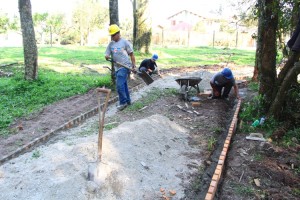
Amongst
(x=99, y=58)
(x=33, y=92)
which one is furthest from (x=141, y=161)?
(x=99, y=58)

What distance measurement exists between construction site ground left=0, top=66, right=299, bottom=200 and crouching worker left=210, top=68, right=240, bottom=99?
4.25ft

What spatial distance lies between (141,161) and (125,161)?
0.89 feet

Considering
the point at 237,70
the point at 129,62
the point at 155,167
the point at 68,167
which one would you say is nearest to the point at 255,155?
the point at 155,167

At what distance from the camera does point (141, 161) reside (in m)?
4.27

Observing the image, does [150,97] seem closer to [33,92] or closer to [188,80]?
[188,80]

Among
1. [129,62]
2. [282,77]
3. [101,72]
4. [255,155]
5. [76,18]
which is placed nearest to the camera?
[255,155]

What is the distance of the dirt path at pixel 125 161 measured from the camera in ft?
11.4

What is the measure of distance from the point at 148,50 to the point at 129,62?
28.9 ft

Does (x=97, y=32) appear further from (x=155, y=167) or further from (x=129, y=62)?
(x=155, y=167)

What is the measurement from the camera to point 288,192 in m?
3.81

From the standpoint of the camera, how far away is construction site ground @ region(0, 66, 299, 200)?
11.7 feet

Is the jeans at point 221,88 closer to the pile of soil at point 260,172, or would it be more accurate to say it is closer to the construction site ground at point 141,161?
the construction site ground at point 141,161

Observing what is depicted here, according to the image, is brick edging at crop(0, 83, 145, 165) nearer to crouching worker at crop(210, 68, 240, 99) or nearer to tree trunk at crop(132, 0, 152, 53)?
crouching worker at crop(210, 68, 240, 99)

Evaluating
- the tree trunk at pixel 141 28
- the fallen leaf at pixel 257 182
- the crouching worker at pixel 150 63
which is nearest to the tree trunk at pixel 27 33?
the crouching worker at pixel 150 63
